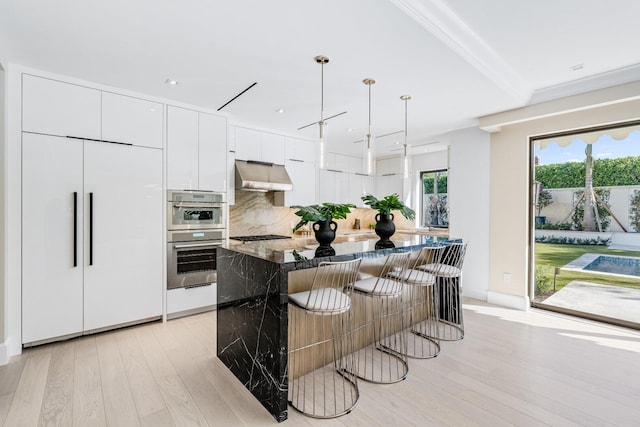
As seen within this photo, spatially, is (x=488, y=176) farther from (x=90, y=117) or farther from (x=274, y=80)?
(x=90, y=117)

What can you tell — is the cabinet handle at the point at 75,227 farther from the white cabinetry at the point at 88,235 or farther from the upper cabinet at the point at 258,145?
the upper cabinet at the point at 258,145

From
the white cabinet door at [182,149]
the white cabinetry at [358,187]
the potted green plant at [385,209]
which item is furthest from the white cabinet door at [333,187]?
the potted green plant at [385,209]

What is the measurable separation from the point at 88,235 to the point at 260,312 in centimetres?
218

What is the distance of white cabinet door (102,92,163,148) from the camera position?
10.5 feet

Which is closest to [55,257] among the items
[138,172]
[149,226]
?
[149,226]

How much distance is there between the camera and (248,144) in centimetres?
462

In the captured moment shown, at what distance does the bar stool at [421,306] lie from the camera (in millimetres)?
2812

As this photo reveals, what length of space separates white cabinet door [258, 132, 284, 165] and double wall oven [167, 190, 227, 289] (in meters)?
1.13

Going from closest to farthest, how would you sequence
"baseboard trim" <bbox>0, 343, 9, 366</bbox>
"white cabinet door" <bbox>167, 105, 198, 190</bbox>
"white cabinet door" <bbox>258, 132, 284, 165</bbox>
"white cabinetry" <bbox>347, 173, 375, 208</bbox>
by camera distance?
"baseboard trim" <bbox>0, 343, 9, 366</bbox> < "white cabinet door" <bbox>167, 105, 198, 190</bbox> < "white cabinet door" <bbox>258, 132, 284, 165</bbox> < "white cabinetry" <bbox>347, 173, 375, 208</bbox>

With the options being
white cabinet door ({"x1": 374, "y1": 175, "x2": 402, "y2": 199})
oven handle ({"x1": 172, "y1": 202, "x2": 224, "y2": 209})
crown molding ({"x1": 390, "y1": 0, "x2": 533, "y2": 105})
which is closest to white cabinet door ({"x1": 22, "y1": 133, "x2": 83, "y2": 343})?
oven handle ({"x1": 172, "y1": 202, "x2": 224, "y2": 209})

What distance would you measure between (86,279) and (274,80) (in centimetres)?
274

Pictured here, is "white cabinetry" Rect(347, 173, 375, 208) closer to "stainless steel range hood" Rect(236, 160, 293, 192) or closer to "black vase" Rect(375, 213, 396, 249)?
"stainless steel range hood" Rect(236, 160, 293, 192)

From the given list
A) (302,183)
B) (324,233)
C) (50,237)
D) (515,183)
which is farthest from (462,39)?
(50,237)

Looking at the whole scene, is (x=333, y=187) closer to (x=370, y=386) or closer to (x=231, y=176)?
(x=231, y=176)
